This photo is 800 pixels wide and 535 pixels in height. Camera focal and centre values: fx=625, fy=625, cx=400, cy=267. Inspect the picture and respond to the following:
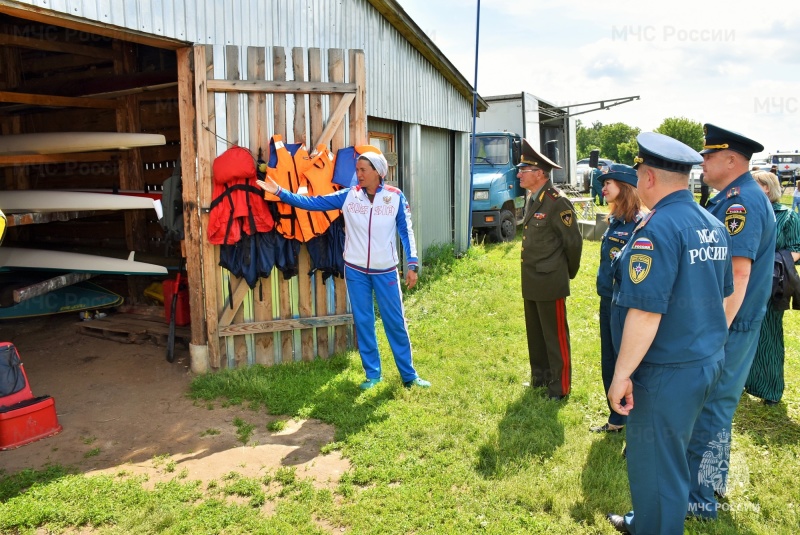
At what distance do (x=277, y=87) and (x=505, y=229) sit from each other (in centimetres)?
942

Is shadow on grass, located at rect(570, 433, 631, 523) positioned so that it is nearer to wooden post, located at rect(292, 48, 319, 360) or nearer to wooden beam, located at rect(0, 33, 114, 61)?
wooden post, located at rect(292, 48, 319, 360)

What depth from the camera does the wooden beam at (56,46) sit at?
7277 millimetres

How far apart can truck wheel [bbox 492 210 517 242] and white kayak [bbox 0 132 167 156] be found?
8.57 m

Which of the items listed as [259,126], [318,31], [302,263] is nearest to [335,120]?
[259,126]

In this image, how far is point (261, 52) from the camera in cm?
598

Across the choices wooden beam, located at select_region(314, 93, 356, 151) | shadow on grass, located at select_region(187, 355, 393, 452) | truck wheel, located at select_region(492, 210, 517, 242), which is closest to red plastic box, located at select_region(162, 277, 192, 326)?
shadow on grass, located at select_region(187, 355, 393, 452)

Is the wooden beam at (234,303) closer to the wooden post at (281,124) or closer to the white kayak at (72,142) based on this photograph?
the wooden post at (281,124)

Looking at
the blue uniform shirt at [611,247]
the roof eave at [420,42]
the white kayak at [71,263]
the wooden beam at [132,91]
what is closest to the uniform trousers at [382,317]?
the blue uniform shirt at [611,247]

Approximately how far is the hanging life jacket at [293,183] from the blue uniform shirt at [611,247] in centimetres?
267

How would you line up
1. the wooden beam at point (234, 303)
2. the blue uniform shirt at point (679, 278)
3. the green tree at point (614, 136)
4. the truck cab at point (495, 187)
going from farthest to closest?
the green tree at point (614, 136) < the truck cab at point (495, 187) < the wooden beam at point (234, 303) < the blue uniform shirt at point (679, 278)

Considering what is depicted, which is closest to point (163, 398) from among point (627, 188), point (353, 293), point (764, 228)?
point (353, 293)

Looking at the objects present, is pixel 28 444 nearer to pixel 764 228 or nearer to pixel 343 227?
pixel 343 227

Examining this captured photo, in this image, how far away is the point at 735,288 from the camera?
3564mm

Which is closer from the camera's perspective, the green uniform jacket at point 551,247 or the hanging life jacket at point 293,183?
the green uniform jacket at point 551,247
